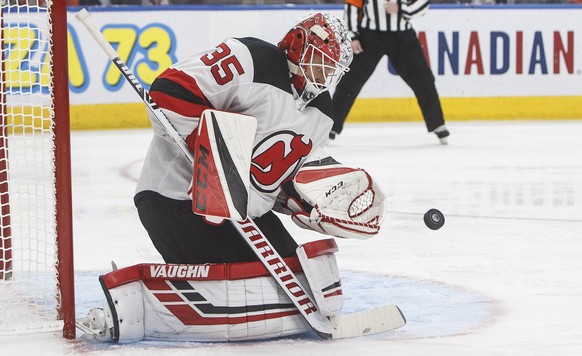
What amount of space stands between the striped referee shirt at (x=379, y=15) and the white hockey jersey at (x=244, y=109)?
4182 mm

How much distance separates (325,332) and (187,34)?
5.38 metres

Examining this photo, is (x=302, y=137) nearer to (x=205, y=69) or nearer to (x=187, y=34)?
(x=205, y=69)

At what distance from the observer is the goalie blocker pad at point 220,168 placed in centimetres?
220

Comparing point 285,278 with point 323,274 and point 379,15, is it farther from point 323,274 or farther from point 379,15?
point 379,15

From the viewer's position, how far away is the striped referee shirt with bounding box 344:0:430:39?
6629 millimetres

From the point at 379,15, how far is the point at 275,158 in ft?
14.4

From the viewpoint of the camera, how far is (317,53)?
2.41 meters

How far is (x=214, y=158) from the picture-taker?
2.22 m

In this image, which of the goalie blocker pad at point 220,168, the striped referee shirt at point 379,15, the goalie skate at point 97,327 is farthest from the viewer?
the striped referee shirt at point 379,15

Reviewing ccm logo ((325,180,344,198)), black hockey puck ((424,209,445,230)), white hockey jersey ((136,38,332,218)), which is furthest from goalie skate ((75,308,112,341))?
black hockey puck ((424,209,445,230))

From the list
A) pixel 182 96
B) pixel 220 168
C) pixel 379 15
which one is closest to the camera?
pixel 220 168

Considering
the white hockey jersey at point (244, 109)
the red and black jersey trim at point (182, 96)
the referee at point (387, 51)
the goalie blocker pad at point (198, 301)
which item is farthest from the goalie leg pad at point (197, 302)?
the referee at point (387, 51)

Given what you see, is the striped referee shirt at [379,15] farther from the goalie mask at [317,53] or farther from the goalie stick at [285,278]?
the goalie stick at [285,278]

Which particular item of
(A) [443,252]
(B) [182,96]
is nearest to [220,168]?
(B) [182,96]
